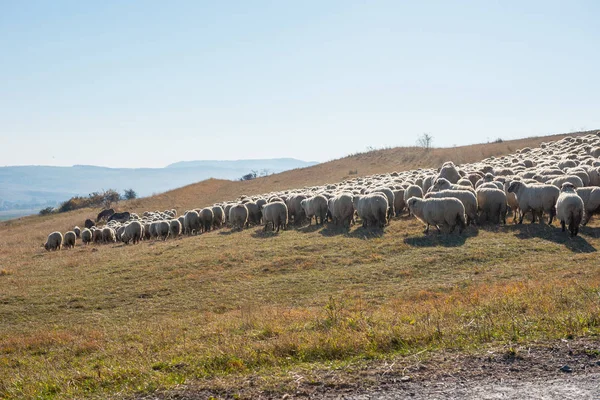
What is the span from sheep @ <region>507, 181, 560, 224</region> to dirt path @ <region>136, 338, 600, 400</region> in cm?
1220

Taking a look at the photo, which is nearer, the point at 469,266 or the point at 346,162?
the point at 469,266

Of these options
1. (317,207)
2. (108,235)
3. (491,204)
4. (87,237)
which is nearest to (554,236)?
(491,204)

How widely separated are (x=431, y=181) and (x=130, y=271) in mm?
15070

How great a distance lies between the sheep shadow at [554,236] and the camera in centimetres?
1526

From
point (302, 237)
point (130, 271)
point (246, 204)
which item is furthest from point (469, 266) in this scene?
point (246, 204)

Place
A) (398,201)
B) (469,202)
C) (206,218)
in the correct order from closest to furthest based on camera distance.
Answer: (469,202) < (398,201) < (206,218)

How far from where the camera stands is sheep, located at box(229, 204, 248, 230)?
2873 cm

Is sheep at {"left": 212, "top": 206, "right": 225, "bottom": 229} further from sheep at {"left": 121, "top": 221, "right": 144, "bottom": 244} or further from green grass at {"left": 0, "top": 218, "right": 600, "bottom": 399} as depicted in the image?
green grass at {"left": 0, "top": 218, "right": 600, "bottom": 399}

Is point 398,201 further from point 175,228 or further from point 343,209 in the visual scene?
point 175,228

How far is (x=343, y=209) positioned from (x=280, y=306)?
11499mm

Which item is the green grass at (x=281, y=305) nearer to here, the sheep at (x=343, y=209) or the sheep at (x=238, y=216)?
the sheep at (x=343, y=209)

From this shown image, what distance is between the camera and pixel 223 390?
6898 mm

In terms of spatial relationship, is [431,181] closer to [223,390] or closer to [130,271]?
[130,271]

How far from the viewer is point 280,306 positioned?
1268cm
